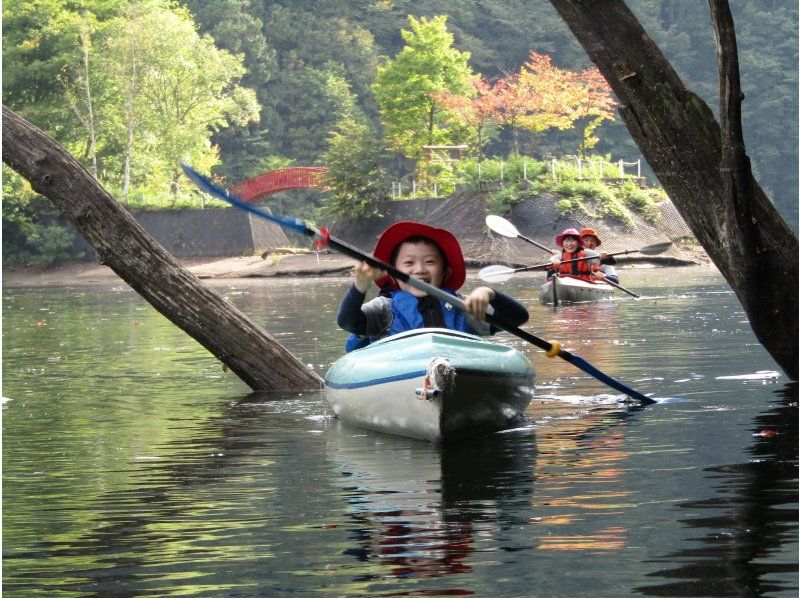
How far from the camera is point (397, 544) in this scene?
5.47 metres

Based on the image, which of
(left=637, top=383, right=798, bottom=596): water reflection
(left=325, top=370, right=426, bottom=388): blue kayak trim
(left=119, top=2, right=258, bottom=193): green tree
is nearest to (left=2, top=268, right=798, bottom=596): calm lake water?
→ (left=637, top=383, right=798, bottom=596): water reflection

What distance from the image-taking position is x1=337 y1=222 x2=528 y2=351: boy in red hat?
27.8 feet

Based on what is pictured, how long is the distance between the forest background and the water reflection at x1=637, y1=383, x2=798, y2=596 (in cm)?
3946

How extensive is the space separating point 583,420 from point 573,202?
107 ft

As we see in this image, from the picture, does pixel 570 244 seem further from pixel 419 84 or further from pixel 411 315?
pixel 419 84

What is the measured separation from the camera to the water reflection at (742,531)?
4723 mm

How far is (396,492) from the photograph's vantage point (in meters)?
6.68

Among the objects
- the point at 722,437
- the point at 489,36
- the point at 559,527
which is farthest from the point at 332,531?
the point at 489,36

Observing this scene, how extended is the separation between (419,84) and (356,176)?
3.88 metres

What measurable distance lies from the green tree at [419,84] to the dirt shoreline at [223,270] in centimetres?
657

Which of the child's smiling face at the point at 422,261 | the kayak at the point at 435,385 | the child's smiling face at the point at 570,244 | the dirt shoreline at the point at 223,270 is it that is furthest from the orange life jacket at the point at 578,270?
the dirt shoreline at the point at 223,270

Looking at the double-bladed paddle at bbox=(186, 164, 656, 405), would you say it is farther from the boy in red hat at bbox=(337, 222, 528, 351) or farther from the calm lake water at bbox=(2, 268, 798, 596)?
the calm lake water at bbox=(2, 268, 798, 596)

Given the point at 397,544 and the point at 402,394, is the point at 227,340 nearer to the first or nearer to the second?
the point at 402,394

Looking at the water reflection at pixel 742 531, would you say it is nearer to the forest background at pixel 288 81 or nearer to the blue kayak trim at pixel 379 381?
the blue kayak trim at pixel 379 381
